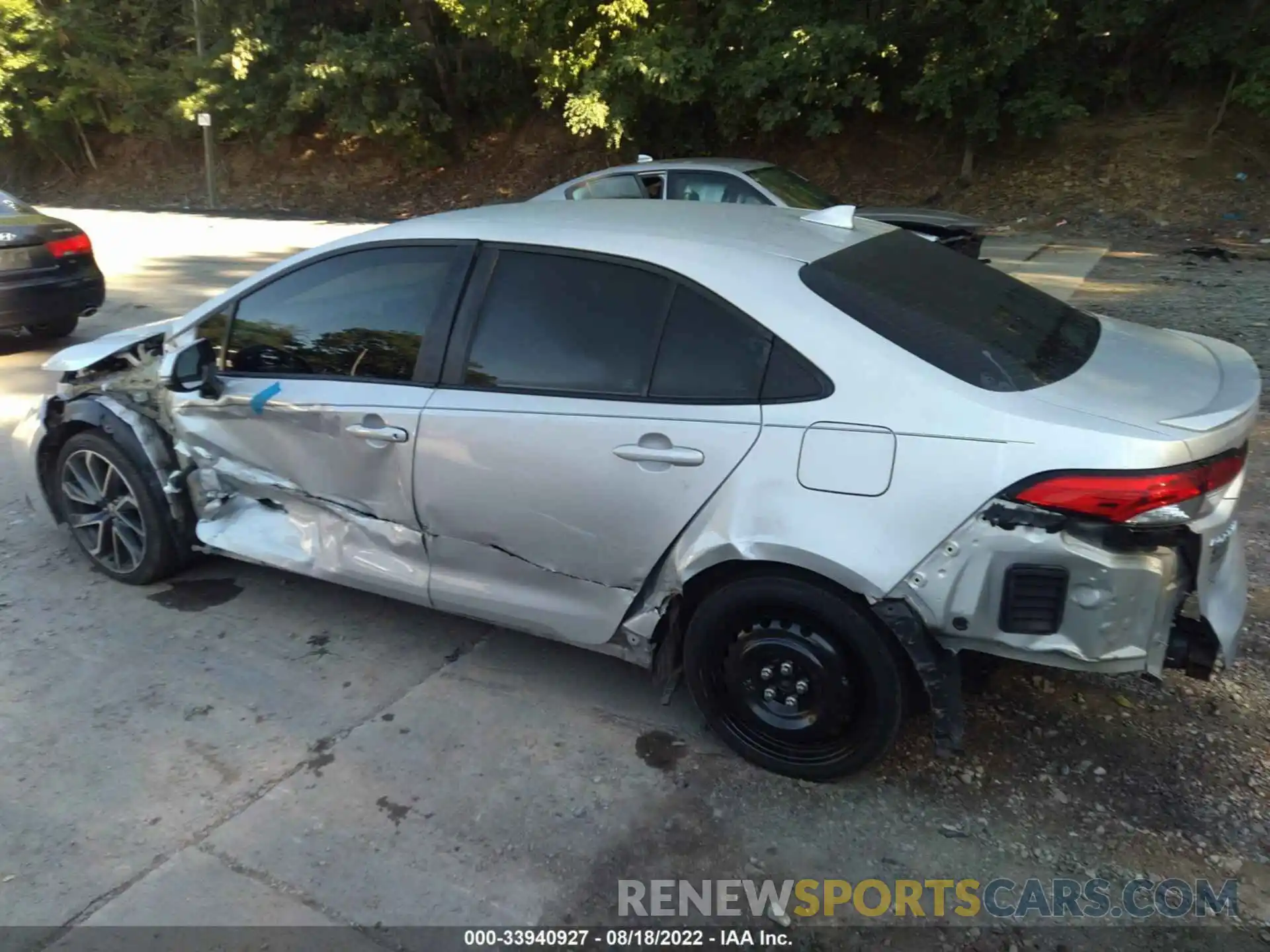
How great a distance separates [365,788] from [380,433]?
1.20 meters

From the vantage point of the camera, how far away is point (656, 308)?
3.21 m

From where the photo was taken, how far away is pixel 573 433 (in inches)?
126

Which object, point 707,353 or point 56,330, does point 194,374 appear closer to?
point 707,353

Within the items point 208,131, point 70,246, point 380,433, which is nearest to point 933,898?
point 380,433

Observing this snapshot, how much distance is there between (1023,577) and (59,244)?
8.88m

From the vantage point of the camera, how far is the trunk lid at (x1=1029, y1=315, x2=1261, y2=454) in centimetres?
271

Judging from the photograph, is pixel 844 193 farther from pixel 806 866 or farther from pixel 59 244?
pixel 806 866

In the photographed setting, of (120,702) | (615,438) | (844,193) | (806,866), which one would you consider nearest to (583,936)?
(806,866)

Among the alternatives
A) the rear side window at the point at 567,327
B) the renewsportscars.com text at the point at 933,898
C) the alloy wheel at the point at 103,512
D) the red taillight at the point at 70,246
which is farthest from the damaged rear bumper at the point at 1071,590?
the red taillight at the point at 70,246

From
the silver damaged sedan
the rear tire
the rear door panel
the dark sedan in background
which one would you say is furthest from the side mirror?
the rear tire

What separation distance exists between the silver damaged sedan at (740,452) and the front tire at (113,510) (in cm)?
32

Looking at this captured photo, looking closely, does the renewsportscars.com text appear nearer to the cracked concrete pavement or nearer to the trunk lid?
the cracked concrete pavement

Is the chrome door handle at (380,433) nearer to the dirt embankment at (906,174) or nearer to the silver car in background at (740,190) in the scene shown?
the silver car in background at (740,190)

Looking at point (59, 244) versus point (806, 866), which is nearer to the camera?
point (806, 866)
